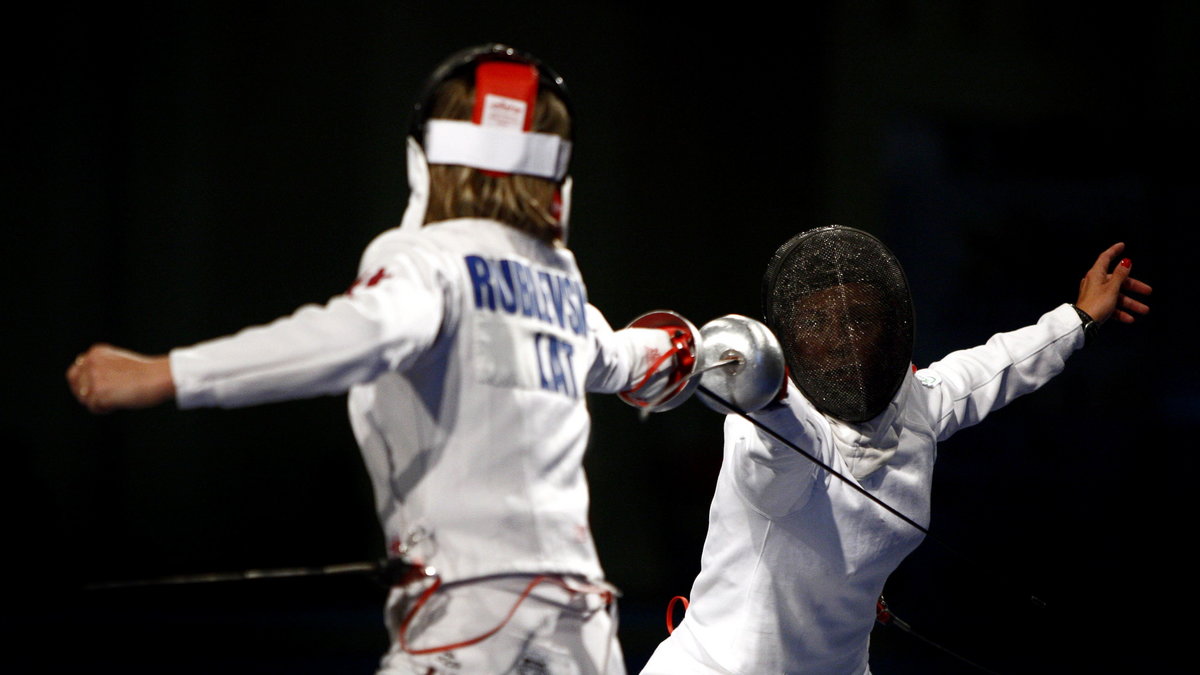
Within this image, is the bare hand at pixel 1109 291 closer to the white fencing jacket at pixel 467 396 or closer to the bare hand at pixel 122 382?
the white fencing jacket at pixel 467 396

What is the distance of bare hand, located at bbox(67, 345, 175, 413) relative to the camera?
114cm

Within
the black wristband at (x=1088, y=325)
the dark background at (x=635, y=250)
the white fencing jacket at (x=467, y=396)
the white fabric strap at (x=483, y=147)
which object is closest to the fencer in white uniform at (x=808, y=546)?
the black wristband at (x=1088, y=325)

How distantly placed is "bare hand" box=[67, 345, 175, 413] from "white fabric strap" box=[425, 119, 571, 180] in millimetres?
419

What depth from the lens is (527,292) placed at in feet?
4.54

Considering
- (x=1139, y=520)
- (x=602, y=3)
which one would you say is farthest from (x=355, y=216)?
(x=1139, y=520)

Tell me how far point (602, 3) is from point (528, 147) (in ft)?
8.75

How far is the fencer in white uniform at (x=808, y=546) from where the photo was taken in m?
2.02

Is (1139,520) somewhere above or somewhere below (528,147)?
below

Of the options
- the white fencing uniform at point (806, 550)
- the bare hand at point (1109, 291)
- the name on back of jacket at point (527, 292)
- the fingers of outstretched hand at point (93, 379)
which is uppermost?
the name on back of jacket at point (527, 292)

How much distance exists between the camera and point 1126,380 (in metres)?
3.92

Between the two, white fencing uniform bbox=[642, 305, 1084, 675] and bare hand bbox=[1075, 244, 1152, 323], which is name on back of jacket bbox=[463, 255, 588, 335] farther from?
bare hand bbox=[1075, 244, 1152, 323]

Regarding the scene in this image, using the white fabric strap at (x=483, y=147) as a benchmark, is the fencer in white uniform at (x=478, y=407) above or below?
below

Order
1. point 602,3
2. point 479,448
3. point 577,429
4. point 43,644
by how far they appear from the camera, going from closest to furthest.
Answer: point 479,448
point 577,429
point 43,644
point 602,3

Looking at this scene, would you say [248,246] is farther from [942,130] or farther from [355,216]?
[942,130]
